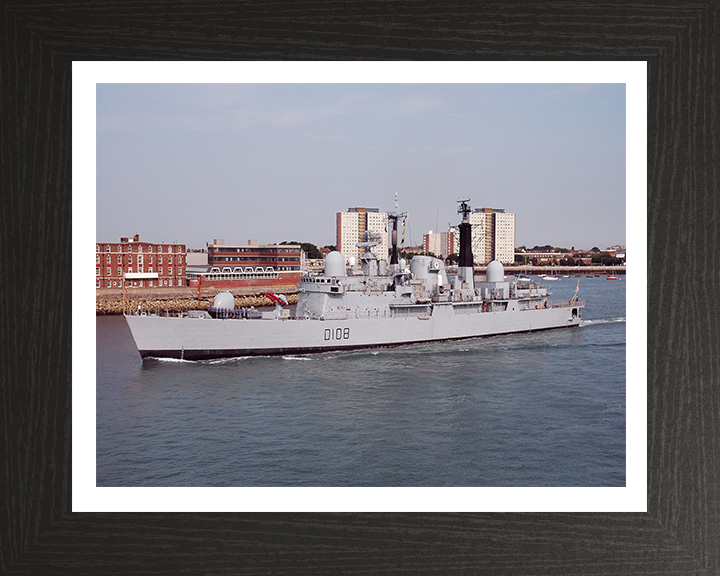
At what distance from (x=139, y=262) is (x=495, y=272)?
6209mm

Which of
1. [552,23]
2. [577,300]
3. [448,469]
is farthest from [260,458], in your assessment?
[577,300]

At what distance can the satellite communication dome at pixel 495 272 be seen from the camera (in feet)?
35.0

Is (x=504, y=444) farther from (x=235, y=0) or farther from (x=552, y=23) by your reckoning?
(x=235, y=0)

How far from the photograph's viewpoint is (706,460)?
2.64 metres

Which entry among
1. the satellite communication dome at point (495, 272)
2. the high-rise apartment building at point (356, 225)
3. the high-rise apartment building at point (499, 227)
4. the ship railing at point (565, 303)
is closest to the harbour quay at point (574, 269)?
the high-rise apartment building at point (499, 227)

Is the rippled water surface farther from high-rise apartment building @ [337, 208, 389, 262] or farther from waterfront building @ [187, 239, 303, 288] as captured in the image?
waterfront building @ [187, 239, 303, 288]

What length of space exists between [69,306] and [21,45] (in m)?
1.19

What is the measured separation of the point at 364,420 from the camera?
201 inches

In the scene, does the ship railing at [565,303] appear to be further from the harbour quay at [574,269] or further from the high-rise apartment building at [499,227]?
the high-rise apartment building at [499,227]

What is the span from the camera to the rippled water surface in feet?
12.4

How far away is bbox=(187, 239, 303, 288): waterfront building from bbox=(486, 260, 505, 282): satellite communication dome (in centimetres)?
350

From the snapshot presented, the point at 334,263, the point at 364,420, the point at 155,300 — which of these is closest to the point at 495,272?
the point at 334,263

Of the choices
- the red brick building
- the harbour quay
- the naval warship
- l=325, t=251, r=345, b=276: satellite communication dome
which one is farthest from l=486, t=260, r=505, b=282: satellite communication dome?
the red brick building

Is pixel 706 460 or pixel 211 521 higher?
pixel 706 460
